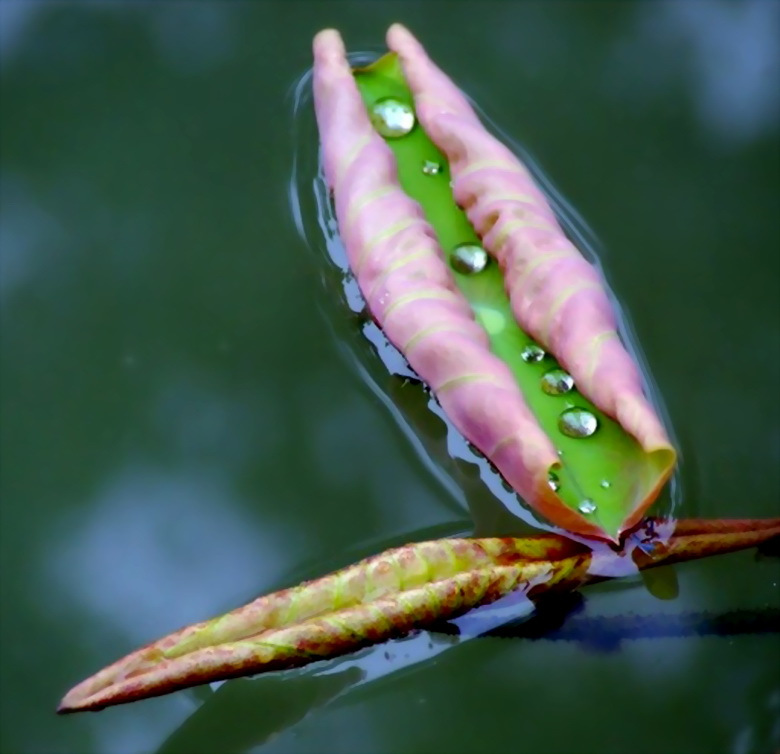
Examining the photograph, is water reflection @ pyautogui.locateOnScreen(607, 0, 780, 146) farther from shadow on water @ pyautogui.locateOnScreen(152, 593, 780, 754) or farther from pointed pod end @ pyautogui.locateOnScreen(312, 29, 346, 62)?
shadow on water @ pyautogui.locateOnScreen(152, 593, 780, 754)

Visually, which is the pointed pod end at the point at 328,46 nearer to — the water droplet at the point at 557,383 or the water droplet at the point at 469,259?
the water droplet at the point at 469,259

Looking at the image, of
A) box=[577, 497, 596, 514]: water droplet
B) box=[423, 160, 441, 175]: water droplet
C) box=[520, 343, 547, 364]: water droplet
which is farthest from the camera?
box=[423, 160, 441, 175]: water droplet

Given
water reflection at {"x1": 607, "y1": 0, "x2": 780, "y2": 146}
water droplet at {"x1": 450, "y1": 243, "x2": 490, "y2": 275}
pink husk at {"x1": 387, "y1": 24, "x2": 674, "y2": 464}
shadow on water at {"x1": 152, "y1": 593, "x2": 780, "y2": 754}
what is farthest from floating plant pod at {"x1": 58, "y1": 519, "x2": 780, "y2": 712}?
water reflection at {"x1": 607, "y1": 0, "x2": 780, "y2": 146}

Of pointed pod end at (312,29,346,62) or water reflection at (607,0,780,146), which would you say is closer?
pointed pod end at (312,29,346,62)

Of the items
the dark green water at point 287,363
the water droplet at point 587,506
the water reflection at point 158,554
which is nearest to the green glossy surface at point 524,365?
the water droplet at point 587,506

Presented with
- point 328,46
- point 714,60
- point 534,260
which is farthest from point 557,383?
point 714,60

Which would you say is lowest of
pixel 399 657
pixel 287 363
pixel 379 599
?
pixel 399 657

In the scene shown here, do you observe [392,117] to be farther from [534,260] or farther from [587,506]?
[587,506]
